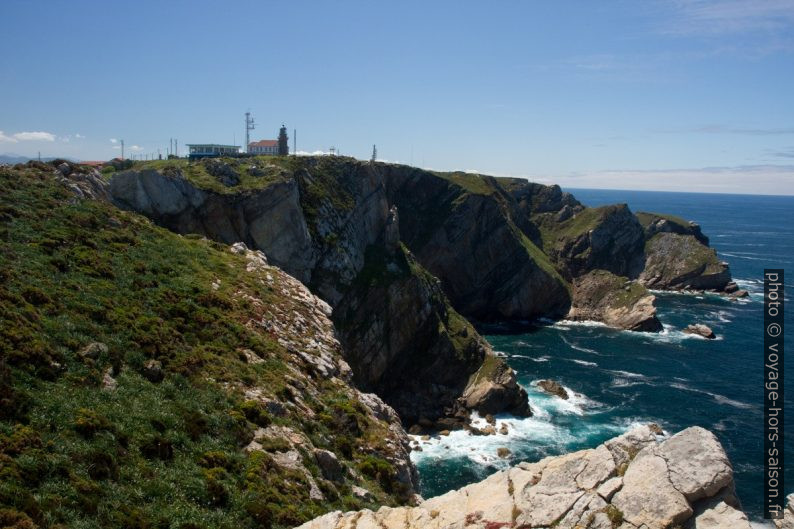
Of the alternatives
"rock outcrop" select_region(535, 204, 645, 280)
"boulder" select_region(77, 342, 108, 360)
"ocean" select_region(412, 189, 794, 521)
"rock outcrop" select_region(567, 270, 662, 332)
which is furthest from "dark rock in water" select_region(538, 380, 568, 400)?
"boulder" select_region(77, 342, 108, 360)

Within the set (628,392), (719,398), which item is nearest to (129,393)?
(628,392)

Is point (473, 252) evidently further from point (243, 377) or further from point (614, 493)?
point (614, 493)

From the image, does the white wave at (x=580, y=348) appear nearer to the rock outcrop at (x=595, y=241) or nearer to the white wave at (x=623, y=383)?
the white wave at (x=623, y=383)

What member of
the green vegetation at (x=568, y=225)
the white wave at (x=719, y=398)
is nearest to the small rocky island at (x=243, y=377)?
the white wave at (x=719, y=398)

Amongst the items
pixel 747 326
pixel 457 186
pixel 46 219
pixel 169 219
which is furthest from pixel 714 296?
pixel 46 219

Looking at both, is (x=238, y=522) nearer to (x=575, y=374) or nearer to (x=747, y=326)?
(x=575, y=374)

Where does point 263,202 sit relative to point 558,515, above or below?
above
